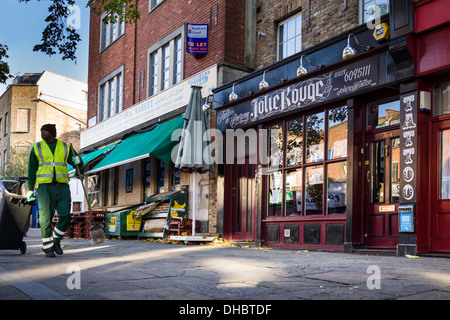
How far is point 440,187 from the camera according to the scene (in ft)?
25.0

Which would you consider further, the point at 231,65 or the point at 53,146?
the point at 231,65

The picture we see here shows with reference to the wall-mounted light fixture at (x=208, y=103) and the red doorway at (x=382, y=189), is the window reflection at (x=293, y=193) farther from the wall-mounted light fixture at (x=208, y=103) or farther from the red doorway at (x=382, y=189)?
the wall-mounted light fixture at (x=208, y=103)

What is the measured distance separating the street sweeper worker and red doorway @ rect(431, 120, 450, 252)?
18.3ft

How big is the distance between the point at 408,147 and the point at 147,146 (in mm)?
7565

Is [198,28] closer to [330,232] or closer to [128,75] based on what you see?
[128,75]

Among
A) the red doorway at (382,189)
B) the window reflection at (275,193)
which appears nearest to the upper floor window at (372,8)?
the red doorway at (382,189)

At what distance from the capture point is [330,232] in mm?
9164

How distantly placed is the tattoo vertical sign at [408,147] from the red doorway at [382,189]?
43 cm

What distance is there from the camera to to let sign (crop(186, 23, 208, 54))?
44.5ft

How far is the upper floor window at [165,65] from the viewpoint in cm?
1542

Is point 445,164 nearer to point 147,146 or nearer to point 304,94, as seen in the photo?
point 304,94
